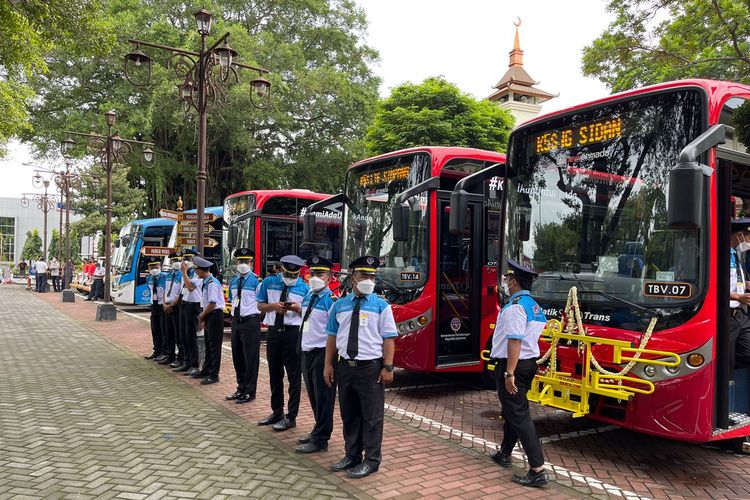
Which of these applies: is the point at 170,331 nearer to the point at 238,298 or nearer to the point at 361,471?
the point at 238,298

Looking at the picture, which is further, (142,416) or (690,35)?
(690,35)

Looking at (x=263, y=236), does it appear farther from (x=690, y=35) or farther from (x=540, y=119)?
(x=690, y=35)

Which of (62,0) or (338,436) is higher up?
(62,0)

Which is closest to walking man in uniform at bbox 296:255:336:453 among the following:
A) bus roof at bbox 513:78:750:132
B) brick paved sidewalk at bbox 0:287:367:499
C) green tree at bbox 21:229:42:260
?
brick paved sidewalk at bbox 0:287:367:499

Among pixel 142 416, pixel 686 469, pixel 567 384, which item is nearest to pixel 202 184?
pixel 142 416

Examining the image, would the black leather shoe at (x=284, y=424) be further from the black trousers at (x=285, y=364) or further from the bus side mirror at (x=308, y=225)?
the bus side mirror at (x=308, y=225)

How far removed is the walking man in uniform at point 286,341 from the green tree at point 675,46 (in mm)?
10438

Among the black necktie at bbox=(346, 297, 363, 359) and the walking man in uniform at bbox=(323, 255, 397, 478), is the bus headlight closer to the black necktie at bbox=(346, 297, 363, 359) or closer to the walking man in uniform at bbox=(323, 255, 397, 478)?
the walking man in uniform at bbox=(323, 255, 397, 478)

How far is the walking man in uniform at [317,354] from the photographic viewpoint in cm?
548

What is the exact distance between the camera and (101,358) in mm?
10594

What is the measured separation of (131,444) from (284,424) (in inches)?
59.0

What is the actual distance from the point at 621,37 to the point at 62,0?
1198cm

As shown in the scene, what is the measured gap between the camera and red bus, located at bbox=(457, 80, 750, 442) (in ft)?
15.1

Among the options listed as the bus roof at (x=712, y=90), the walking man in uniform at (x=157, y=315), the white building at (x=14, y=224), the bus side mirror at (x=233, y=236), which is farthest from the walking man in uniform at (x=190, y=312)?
the white building at (x=14, y=224)
